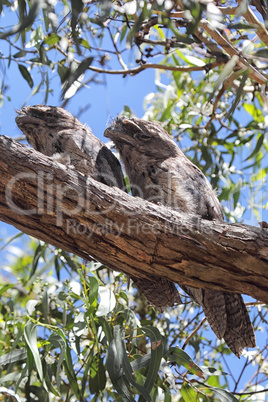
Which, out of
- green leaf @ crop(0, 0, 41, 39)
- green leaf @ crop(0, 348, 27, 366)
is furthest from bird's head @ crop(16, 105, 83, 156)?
green leaf @ crop(0, 0, 41, 39)

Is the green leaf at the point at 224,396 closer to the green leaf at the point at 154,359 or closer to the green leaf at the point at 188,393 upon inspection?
the green leaf at the point at 188,393

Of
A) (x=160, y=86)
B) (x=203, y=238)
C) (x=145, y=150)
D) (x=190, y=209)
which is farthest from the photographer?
(x=160, y=86)

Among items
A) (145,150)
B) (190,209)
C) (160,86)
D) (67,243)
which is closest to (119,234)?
(67,243)

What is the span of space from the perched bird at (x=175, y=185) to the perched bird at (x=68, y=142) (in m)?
0.10

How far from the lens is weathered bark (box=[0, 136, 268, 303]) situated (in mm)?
1871

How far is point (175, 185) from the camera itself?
252 centimetres

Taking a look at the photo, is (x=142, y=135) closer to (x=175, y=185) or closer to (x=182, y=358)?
(x=175, y=185)

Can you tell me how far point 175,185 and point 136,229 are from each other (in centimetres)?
68

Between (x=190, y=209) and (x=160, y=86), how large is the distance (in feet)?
6.76

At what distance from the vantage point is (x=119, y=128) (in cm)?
268

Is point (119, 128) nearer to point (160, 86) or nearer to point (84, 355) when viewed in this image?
point (84, 355)

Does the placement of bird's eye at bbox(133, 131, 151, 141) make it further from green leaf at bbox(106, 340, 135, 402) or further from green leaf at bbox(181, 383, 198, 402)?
green leaf at bbox(181, 383, 198, 402)

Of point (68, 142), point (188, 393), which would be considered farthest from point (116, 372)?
point (68, 142)

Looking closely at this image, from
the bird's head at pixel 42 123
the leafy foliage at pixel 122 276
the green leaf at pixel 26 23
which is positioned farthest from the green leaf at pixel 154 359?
the green leaf at pixel 26 23
